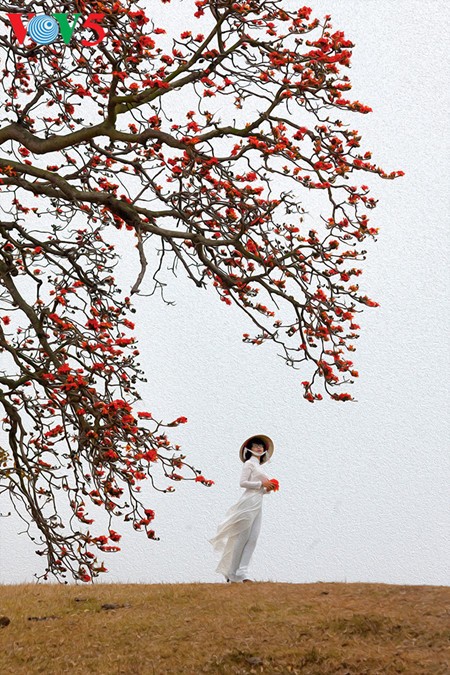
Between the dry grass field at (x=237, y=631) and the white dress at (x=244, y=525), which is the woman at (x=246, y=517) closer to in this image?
the white dress at (x=244, y=525)

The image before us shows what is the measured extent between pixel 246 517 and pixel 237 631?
274 centimetres

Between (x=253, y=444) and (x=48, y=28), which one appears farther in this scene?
(x=253, y=444)

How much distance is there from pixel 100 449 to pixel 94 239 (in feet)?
8.49

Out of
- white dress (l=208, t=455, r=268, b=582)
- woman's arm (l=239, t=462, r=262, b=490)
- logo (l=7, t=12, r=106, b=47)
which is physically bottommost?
white dress (l=208, t=455, r=268, b=582)

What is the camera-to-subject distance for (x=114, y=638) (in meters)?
9.70

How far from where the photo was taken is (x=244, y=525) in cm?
1204

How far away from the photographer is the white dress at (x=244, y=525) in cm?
1204

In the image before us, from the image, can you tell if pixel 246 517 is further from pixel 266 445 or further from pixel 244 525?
pixel 266 445

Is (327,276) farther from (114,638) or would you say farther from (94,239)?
(114,638)

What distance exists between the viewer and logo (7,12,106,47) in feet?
29.5

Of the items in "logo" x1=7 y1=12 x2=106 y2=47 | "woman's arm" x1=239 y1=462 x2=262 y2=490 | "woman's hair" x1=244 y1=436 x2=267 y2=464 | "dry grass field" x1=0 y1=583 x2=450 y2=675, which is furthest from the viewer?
"woman's hair" x1=244 y1=436 x2=267 y2=464

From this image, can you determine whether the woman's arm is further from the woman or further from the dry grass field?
the dry grass field

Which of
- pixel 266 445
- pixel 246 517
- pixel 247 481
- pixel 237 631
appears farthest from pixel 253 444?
pixel 237 631

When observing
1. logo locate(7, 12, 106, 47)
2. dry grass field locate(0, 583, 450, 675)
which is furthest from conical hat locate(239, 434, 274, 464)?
logo locate(7, 12, 106, 47)
